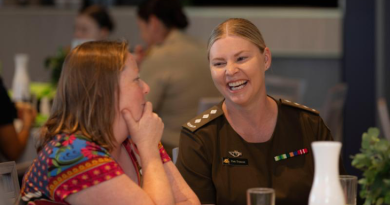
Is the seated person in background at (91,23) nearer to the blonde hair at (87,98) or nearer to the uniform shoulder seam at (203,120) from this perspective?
the uniform shoulder seam at (203,120)

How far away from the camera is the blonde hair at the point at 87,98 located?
194 cm

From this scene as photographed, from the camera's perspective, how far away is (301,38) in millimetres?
6707

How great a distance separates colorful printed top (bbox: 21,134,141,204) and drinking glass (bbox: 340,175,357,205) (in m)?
0.59

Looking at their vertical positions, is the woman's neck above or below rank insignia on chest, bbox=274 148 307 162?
above

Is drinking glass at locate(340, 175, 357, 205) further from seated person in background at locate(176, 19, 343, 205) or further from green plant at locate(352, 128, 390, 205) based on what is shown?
seated person in background at locate(176, 19, 343, 205)

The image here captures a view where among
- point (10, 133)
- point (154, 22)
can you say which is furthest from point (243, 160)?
point (154, 22)

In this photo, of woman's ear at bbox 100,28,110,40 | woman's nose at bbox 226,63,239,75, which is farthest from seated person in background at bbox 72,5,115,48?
woman's nose at bbox 226,63,239,75

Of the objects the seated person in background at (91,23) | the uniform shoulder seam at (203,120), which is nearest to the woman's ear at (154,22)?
the seated person in background at (91,23)

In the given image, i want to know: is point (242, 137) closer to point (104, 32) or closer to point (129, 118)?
point (129, 118)

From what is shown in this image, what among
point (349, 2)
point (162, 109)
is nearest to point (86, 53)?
point (162, 109)

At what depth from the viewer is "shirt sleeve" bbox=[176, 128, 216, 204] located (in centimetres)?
237

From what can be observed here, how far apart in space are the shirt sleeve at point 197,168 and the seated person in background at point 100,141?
198 millimetres

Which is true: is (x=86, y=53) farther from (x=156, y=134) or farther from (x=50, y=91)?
(x=50, y=91)

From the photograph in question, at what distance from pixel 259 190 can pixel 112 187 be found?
0.40m
